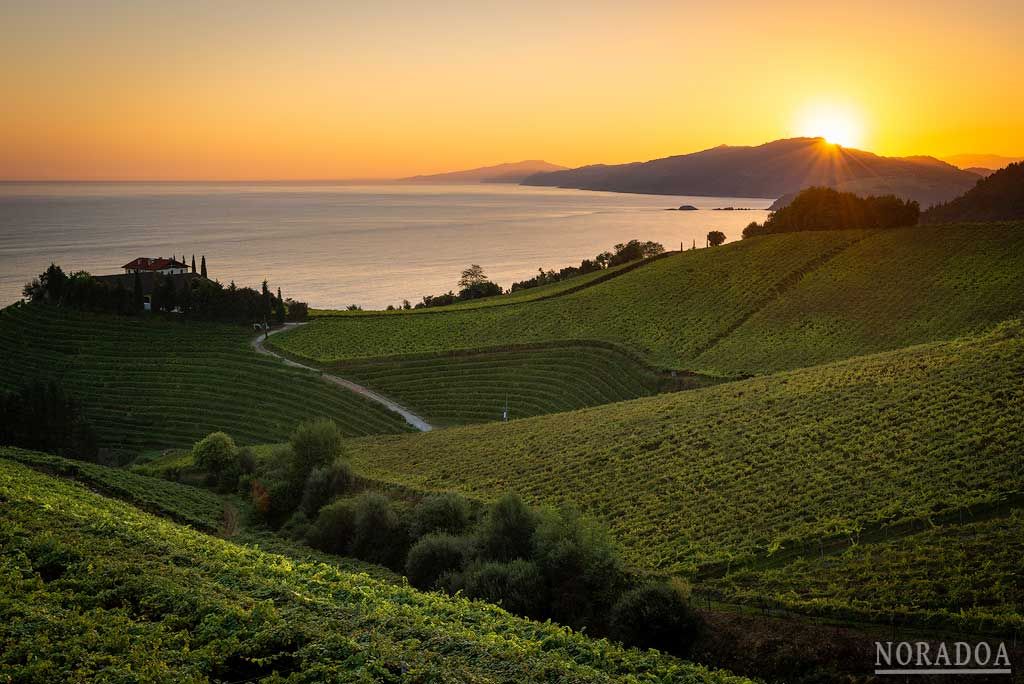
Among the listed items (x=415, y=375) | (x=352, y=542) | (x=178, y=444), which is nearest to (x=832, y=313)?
(x=415, y=375)

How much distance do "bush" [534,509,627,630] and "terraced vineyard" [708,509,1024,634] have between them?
288cm

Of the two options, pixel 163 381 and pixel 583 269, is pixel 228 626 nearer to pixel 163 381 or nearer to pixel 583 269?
pixel 163 381

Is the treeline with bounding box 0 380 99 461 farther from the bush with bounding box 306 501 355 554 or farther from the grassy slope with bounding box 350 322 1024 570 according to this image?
the bush with bounding box 306 501 355 554

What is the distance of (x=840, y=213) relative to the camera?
83500 mm

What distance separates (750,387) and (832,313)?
2187 centimetres

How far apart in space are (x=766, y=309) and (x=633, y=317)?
11331mm

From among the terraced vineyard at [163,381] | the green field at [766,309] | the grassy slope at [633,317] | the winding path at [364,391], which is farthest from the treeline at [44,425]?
the green field at [766,309]

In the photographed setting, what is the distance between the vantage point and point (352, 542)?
Answer: 28359 mm

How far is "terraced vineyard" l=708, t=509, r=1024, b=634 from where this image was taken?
16.6 m

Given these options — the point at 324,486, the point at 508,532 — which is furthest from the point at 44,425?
the point at 508,532

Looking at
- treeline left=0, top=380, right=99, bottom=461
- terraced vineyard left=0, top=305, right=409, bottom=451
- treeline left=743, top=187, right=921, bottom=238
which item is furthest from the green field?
treeline left=0, top=380, right=99, bottom=461

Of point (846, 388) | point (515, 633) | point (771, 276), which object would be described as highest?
point (771, 276)

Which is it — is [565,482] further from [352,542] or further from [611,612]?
[611,612]

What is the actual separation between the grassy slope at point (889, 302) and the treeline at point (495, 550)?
28743 mm
